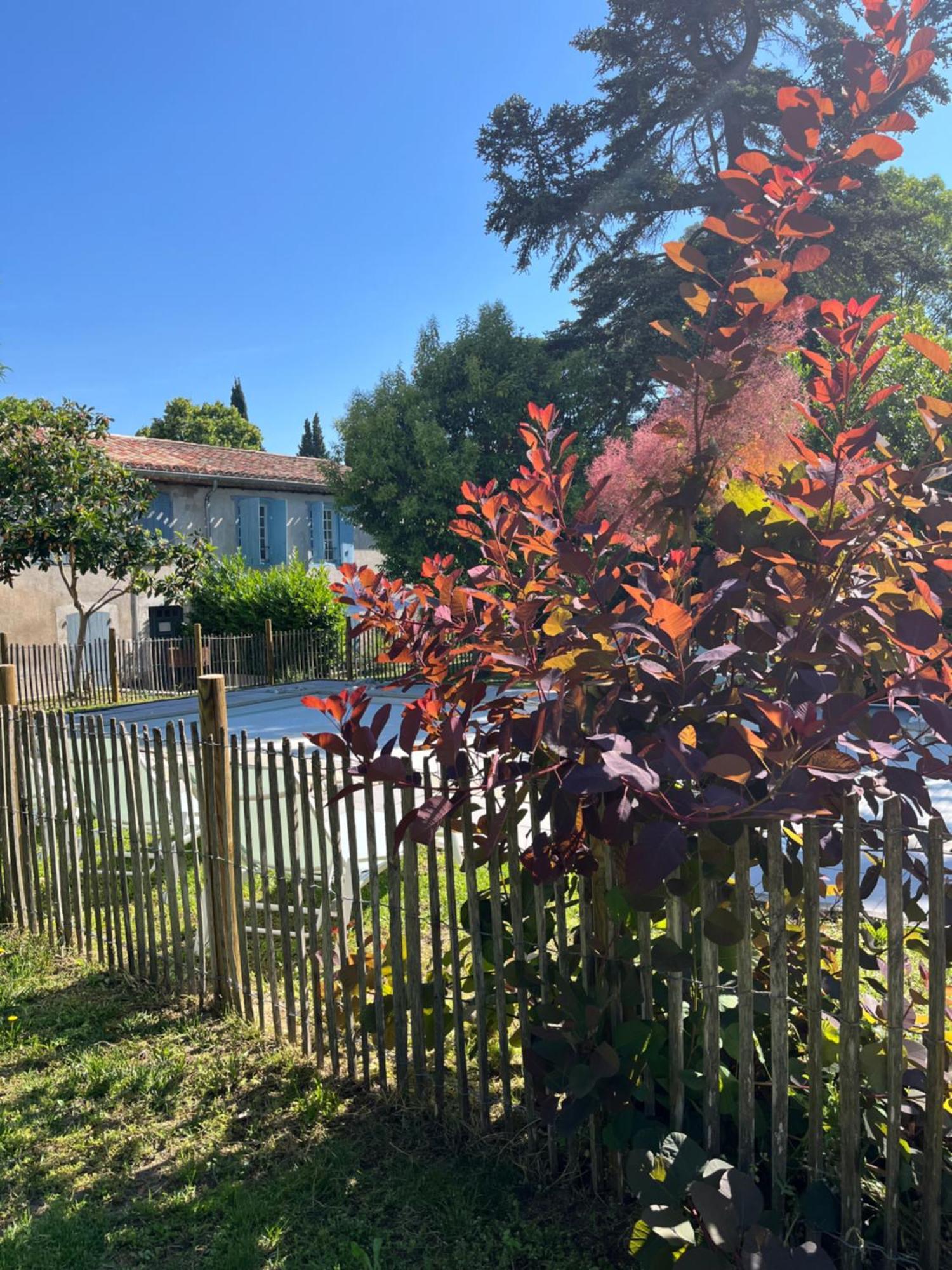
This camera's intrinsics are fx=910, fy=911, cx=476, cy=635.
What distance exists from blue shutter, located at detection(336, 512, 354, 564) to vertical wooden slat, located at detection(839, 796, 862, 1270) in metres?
26.9

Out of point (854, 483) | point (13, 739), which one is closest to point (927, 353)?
point (854, 483)

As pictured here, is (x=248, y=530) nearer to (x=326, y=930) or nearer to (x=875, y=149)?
(x=326, y=930)

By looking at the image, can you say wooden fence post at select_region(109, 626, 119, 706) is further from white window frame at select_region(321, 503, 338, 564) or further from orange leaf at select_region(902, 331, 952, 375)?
orange leaf at select_region(902, 331, 952, 375)

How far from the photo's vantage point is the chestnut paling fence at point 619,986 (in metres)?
2.05

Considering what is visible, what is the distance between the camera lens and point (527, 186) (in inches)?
915

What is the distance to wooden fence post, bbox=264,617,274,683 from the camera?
66.4ft

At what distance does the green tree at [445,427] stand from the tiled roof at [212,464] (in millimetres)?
1992

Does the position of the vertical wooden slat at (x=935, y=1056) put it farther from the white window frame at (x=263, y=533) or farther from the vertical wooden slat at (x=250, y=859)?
the white window frame at (x=263, y=533)

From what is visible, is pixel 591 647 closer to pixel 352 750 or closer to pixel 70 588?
pixel 352 750

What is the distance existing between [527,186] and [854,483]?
23.8m

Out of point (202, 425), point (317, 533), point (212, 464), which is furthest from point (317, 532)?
point (202, 425)

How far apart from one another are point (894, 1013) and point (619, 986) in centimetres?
70

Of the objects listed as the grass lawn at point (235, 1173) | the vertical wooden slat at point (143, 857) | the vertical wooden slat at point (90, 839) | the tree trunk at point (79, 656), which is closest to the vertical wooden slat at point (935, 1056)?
the grass lawn at point (235, 1173)

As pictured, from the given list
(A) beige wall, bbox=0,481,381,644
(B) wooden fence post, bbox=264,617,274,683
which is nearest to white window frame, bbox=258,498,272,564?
(A) beige wall, bbox=0,481,381,644
